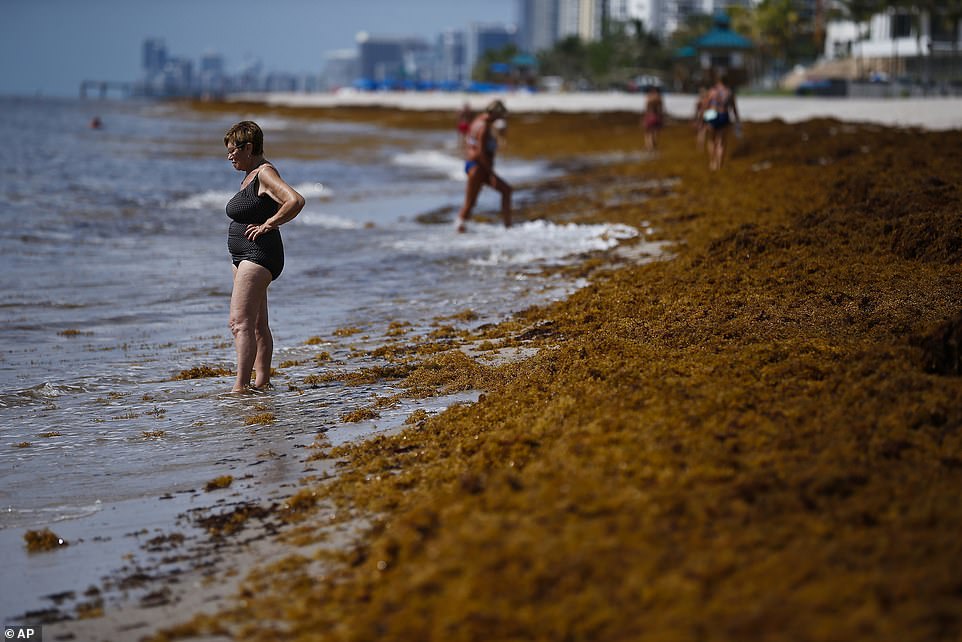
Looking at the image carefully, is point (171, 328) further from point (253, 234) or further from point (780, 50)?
point (780, 50)

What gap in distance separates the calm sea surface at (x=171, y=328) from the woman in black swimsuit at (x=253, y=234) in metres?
0.30

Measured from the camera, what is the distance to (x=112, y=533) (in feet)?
15.1

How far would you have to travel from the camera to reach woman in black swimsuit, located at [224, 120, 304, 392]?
6.57 metres

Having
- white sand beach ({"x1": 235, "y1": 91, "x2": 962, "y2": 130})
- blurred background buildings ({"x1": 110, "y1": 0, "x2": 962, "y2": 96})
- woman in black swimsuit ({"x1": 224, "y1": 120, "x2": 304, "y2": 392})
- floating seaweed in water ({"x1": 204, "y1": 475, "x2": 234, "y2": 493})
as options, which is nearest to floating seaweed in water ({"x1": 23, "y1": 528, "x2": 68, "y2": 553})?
floating seaweed in water ({"x1": 204, "y1": 475, "x2": 234, "y2": 493})

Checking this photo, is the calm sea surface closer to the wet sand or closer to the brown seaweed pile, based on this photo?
the wet sand

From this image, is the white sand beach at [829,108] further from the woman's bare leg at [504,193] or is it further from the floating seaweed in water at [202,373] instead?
the floating seaweed in water at [202,373]

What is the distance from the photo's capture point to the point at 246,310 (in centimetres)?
679

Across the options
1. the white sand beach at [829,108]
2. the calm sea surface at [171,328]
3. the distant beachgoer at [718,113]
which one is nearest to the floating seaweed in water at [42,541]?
the calm sea surface at [171,328]

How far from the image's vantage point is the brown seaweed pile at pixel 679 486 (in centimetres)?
332

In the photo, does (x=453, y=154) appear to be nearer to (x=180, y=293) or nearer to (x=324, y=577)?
(x=180, y=293)

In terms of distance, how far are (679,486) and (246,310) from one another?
355 cm

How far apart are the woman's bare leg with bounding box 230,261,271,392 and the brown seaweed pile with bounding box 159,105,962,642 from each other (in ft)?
3.74

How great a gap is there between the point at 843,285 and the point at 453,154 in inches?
1109

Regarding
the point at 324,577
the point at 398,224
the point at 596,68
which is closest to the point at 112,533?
the point at 324,577
